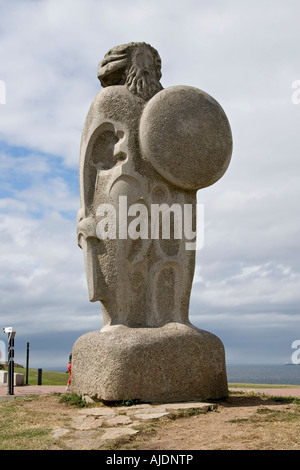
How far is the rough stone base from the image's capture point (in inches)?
257

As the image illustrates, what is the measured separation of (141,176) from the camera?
24.4 ft

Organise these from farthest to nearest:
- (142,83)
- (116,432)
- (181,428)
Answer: (142,83) < (181,428) < (116,432)

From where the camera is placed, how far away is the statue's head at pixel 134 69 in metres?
7.77

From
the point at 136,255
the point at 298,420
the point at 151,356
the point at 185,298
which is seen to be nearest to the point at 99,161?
the point at 136,255

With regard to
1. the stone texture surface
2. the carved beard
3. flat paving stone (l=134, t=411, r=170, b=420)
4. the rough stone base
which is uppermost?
the carved beard

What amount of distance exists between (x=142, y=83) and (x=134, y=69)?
261mm

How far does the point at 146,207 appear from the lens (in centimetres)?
740

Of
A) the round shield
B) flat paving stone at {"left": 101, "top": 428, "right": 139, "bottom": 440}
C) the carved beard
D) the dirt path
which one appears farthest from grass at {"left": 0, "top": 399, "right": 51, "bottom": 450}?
the carved beard

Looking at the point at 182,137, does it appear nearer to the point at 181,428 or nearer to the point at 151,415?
the point at 151,415

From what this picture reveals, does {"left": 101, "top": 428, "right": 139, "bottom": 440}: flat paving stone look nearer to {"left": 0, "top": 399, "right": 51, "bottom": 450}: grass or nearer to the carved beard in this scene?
{"left": 0, "top": 399, "right": 51, "bottom": 450}: grass

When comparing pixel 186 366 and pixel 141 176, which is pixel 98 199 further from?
pixel 186 366

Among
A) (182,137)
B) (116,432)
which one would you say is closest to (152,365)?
(116,432)

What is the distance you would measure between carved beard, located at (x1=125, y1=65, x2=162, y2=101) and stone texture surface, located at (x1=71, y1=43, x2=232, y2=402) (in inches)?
1.5
